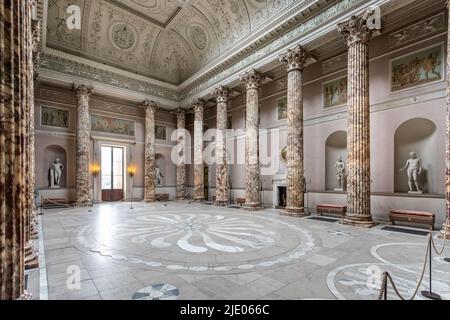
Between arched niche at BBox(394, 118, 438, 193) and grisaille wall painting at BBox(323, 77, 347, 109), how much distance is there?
9.53 ft

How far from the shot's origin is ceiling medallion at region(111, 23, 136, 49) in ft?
50.7

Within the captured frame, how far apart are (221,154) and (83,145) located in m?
8.79

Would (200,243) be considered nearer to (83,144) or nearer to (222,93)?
(222,93)

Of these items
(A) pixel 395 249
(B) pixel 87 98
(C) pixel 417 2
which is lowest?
(A) pixel 395 249

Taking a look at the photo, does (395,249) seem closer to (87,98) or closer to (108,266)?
(108,266)

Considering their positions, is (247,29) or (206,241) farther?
(247,29)

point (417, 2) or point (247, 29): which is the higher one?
point (247, 29)

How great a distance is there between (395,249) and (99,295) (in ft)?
20.4

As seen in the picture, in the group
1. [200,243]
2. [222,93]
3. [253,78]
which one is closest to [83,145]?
[222,93]

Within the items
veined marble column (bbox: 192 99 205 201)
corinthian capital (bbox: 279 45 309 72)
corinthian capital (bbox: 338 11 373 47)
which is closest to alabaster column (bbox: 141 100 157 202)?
veined marble column (bbox: 192 99 205 201)
